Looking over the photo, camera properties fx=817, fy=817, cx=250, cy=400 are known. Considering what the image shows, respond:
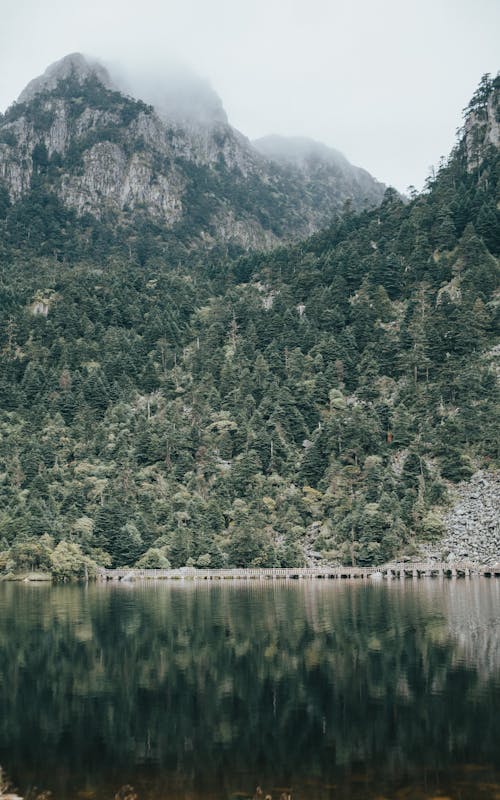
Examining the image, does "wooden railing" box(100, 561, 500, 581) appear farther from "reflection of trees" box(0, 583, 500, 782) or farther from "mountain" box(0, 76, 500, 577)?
"reflection of trees" box(0, 583, 500, 782)

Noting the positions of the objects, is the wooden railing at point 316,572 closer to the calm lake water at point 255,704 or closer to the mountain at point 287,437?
the mountain at point 287,437

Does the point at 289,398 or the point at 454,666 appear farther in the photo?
the point at 289,398

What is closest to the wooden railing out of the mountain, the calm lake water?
the mountain

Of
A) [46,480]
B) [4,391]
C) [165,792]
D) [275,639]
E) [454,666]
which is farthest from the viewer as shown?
[4,391]

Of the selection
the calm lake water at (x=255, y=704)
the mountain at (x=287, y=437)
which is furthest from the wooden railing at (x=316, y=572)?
the calm lake water at (x=255, y=704)

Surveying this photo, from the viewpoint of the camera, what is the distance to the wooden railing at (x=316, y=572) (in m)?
110

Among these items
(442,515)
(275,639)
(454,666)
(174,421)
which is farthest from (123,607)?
(174,421)

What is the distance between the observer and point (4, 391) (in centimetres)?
18788

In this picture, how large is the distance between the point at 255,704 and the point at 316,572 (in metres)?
83.0

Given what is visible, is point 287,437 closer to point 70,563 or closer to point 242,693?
point 70,563

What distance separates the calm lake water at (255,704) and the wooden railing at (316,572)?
4624 cm

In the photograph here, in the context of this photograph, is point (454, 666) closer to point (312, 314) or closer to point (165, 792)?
point (165, 792)

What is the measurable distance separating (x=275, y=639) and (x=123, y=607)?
26941 mm

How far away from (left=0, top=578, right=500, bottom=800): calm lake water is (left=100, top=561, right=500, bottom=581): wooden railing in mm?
46237
